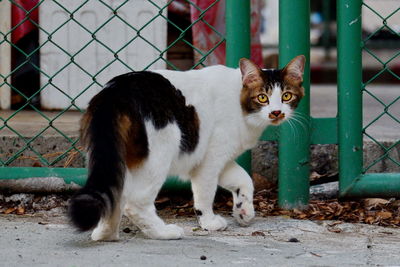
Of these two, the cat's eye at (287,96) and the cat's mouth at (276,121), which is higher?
the cat's eye at (287,96)

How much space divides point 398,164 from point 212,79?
951 millimetres

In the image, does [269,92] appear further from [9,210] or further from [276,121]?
[9,210]

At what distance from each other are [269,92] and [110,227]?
86cm

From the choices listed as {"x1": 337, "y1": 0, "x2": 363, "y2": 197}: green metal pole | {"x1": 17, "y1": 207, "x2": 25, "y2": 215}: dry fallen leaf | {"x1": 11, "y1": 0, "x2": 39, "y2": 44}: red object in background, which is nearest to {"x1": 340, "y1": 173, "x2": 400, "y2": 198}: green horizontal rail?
{"x1": 337, "y1": 0, "x2": 363, "y2": 197}: green metal pole

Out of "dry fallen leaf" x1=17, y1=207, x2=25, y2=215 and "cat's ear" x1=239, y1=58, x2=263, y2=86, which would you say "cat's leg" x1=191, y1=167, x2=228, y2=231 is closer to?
"cat's ear" x1=239, y1=58, x2=263, y2=86

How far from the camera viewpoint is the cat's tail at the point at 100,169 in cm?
283

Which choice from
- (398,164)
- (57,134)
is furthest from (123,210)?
(398,164)

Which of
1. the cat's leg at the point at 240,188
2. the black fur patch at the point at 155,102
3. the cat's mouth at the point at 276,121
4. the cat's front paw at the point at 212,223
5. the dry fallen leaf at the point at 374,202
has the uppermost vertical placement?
A: the black fur patch at the point at 155,102

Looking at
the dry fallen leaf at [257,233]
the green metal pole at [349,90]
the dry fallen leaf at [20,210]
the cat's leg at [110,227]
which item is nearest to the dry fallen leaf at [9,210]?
the dry fallen leaf at [20,210]

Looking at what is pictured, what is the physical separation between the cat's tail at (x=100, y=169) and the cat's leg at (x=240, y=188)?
69 cm

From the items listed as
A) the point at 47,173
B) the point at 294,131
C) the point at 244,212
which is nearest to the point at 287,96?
the point at 294,131

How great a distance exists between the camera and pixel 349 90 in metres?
3.71

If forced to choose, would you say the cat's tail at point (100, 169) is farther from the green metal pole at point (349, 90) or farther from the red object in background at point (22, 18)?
the red object in background at point (22, 18)

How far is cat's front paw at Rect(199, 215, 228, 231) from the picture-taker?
353 centimetres
